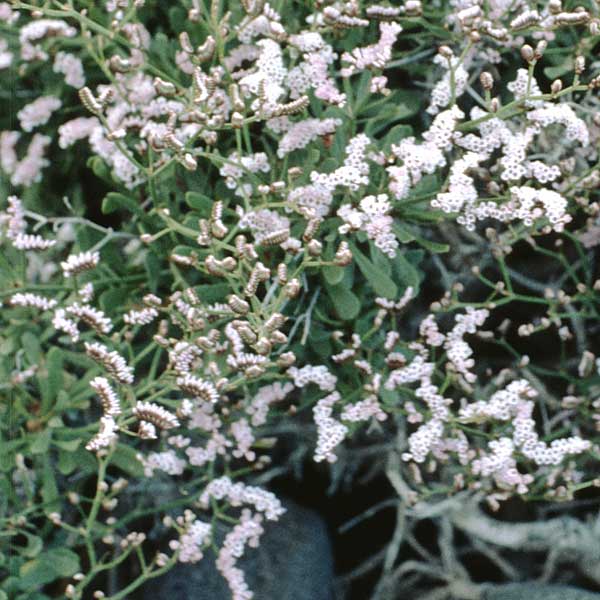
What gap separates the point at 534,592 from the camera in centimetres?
234

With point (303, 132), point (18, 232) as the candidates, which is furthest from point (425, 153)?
point (18, 232)

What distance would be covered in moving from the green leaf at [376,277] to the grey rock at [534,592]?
2.92 ft

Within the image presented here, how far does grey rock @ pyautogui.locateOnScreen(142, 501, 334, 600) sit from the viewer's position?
8.11 ft

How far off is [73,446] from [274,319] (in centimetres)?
69

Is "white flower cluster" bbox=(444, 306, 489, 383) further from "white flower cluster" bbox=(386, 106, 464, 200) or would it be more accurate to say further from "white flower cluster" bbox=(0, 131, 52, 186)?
"white flower cluster" bbox=(0, 131, 52, 186)

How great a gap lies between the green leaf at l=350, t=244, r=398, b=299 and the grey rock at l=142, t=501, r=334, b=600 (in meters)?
0.95

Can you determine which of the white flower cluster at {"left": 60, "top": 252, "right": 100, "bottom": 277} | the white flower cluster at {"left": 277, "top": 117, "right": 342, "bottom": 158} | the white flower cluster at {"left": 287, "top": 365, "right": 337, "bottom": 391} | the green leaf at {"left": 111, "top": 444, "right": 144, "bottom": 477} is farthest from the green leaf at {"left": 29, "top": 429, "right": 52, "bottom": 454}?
the white flower cluster at {"left": 277, "top": 117, "right": 342, "bottom": 158}

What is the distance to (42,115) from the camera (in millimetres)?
2361

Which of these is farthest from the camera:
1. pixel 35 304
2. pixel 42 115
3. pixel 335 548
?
pixel 335 548

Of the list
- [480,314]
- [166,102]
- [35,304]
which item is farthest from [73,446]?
[480,314]

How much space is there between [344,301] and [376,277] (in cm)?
10

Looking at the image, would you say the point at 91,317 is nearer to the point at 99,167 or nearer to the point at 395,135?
the point at 99,167

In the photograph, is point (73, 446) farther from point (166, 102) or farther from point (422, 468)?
point (422, 468)

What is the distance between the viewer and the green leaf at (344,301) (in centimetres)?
199
